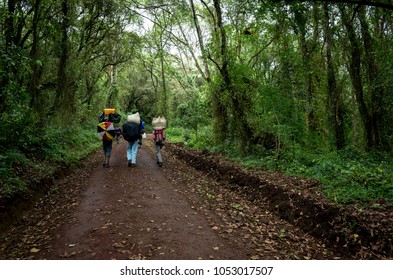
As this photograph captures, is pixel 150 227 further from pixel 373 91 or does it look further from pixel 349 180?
pixel 373 91

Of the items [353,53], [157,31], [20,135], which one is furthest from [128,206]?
[157,31]

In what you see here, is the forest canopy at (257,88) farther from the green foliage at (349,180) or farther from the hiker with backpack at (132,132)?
the hiker with backpack at (132,132)

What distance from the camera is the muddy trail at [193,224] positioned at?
505 centimetres

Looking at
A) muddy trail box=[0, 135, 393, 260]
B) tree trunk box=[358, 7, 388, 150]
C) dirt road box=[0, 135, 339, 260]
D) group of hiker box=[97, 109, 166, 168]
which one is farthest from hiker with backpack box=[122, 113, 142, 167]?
tree trunk box=[358, 7, 388, 150]

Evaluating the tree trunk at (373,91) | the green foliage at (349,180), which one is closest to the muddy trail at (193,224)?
the green foliage at (349,180)

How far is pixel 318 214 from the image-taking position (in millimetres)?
6480

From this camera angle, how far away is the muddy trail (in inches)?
199

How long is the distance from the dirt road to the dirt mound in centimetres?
28

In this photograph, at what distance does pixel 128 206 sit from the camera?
704 centimetres

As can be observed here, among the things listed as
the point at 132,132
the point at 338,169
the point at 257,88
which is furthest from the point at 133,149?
the point at 338,169

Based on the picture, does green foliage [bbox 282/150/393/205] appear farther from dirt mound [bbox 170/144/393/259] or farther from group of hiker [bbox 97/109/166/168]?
group of hiker [bbox 97/109/166/168]

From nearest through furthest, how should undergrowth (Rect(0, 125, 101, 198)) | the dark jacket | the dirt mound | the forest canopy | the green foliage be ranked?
the dirt mound
the green foliage
undergrowth (Rect(0, 125, 101, 198))
the forest canopy
the dark jacket

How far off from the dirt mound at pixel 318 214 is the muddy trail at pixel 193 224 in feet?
0.06
